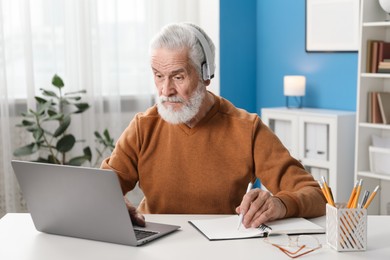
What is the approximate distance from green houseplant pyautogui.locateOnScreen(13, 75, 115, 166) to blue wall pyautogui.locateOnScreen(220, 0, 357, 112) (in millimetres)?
1277

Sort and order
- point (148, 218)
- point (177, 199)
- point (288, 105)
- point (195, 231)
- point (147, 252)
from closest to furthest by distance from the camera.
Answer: point (147, 252), point (195, 231), point (148, 218), point (177, 199), point (288, 105)

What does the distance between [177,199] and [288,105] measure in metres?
3.13

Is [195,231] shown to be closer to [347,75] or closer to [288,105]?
[347,75]

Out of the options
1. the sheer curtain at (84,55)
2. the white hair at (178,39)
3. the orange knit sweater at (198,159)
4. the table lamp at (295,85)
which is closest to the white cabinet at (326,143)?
the table lamp at (295,85)

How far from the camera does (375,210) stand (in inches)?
184

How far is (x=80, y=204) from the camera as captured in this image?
1.82 meters

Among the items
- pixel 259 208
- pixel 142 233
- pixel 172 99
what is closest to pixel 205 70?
pixel 172 99

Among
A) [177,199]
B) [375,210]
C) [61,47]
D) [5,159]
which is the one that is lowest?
[375,210]

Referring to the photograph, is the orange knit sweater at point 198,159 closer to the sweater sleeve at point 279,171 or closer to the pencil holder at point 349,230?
the sweater sleeve at point 279,171

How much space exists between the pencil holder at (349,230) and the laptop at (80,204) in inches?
18.5

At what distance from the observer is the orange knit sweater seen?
2379 mm

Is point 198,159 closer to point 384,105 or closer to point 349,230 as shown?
point 349,230

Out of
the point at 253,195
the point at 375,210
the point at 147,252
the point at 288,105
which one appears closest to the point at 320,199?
the point at 253,195

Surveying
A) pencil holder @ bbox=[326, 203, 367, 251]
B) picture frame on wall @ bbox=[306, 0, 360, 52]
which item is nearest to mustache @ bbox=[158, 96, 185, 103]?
pencil holder @ bbox=[326, 203, 367, 251]
